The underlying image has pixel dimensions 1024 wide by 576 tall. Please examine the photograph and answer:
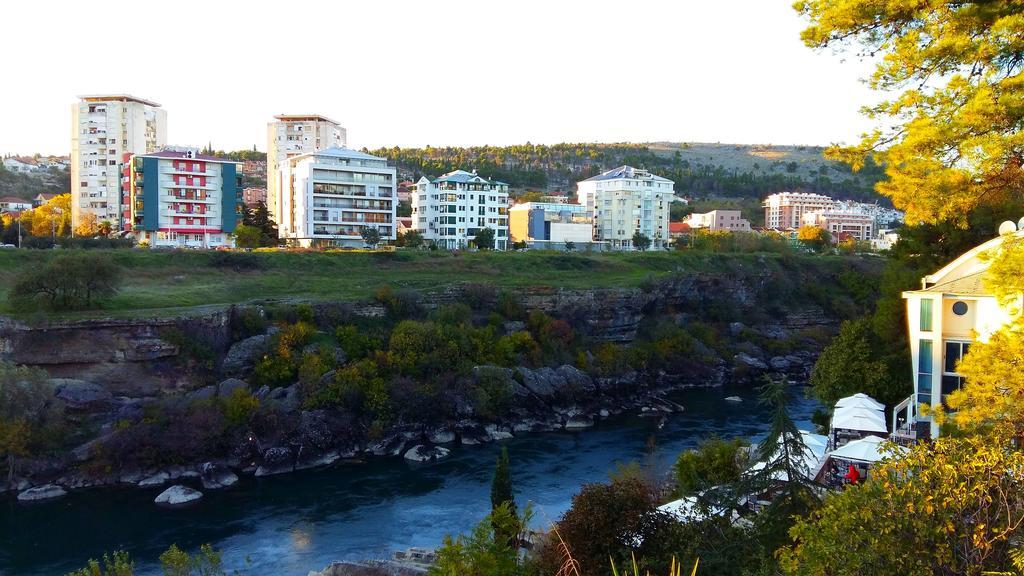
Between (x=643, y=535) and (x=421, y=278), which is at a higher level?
(x=421, y=278)

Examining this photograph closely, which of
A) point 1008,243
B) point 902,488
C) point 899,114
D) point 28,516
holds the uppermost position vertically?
point 899,114

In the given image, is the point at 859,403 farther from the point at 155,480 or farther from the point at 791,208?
the point at 791,208

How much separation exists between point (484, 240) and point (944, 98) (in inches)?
1732

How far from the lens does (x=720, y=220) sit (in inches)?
3108

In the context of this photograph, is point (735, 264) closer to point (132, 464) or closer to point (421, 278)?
point (421, 278)

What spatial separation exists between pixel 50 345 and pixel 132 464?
6496mm

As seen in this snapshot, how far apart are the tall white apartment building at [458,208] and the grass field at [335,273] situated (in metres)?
9.43

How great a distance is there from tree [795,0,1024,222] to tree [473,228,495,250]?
43282 mm

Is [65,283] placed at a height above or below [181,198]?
below

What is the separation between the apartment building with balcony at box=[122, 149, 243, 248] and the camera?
45844 millimetres

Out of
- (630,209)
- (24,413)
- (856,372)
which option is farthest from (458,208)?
(856,372)

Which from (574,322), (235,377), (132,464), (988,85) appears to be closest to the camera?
(988,85)

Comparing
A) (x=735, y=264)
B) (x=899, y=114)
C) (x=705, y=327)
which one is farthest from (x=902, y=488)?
(x=735, y=264)

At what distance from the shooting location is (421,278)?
128 feet
